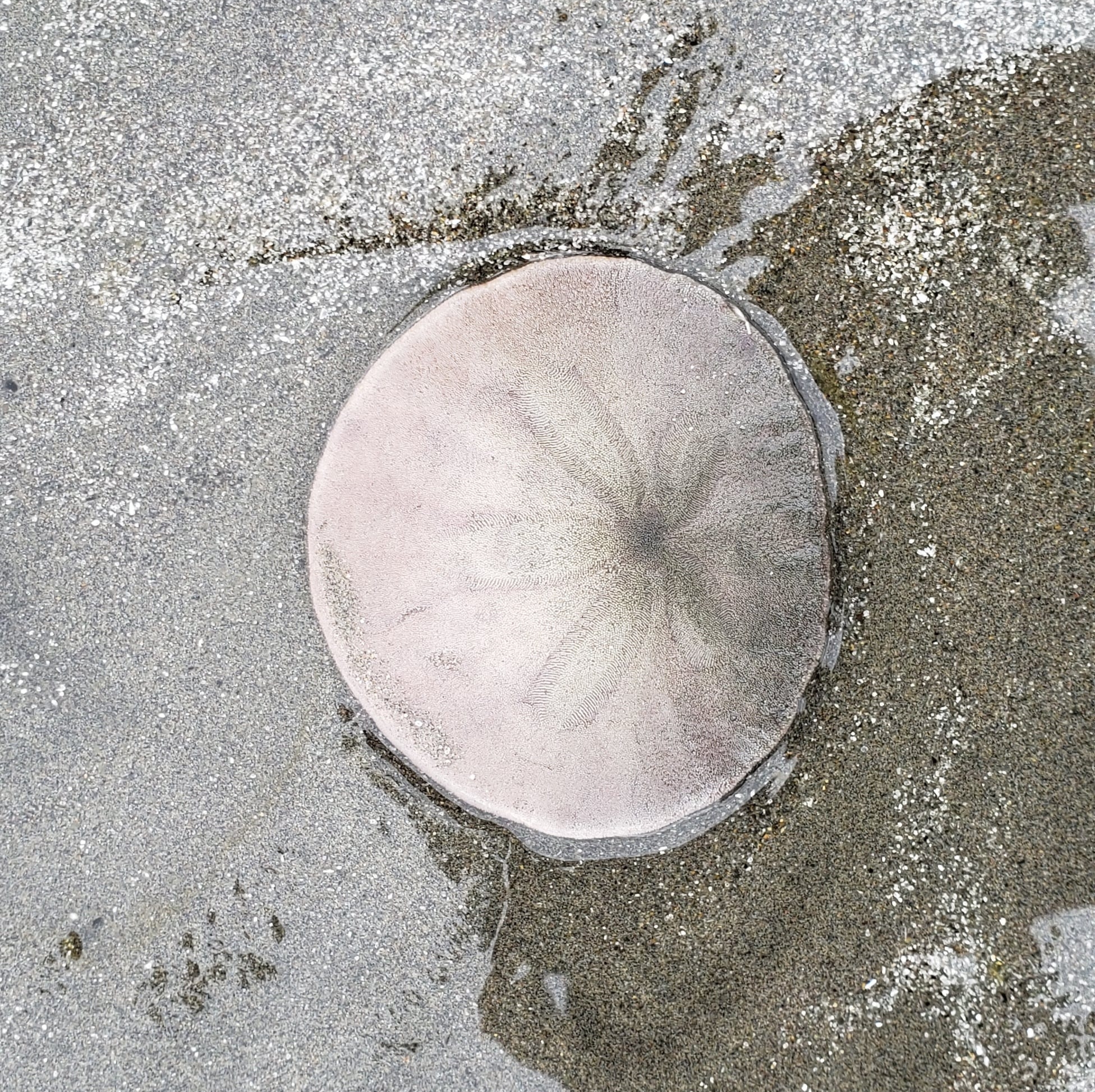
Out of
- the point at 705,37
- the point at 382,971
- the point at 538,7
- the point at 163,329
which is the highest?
the point at 538,7

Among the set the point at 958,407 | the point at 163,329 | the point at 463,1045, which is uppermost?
the point at 163,329

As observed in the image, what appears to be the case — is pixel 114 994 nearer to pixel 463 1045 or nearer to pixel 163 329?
pixel 463 1045

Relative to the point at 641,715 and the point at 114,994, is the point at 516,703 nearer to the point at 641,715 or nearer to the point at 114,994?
the point at 641,715

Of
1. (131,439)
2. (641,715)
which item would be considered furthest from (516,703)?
(131,439)

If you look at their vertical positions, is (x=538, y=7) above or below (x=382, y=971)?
above

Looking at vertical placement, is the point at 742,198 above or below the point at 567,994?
above

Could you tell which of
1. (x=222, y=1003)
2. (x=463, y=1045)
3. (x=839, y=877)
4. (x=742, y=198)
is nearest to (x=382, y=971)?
(x=463, y=1045)
